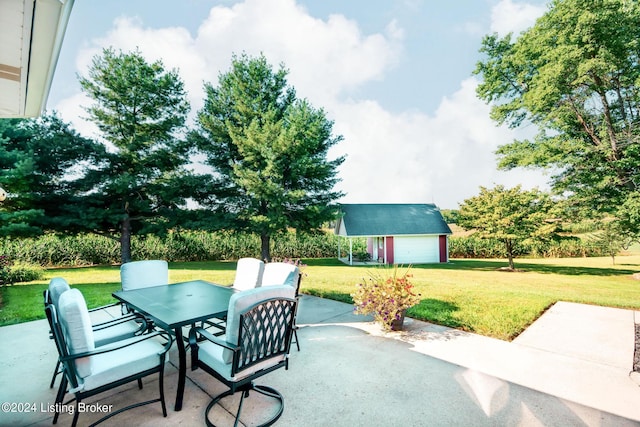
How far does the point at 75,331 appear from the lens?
2016 millimetres

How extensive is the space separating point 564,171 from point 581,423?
15662 millimetres

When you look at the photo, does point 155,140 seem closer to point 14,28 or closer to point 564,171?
point 14,28

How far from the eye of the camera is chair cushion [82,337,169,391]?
2115 mm

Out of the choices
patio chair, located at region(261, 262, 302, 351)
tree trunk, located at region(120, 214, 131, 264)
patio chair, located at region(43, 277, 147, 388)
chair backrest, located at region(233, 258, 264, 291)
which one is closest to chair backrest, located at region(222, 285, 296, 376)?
patio chair, located at region(261, 262, 302, 351)

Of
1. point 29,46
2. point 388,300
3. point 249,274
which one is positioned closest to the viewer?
point 29,46

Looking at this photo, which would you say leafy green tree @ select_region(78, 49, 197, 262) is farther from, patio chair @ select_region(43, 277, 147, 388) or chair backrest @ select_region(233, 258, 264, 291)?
patio chair @ select_region(43, 277, 147, 388)

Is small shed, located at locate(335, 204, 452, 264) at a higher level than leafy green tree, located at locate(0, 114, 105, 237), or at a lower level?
lower

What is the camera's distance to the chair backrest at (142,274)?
4.08 meters

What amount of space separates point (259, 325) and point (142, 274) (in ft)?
9.97

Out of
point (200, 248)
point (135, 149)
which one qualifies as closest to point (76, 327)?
point (135, 149)

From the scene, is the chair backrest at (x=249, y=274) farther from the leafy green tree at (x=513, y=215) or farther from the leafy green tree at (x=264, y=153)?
the leafy green tree at (x=513, y=215)

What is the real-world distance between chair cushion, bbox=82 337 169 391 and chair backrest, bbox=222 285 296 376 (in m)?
0.74

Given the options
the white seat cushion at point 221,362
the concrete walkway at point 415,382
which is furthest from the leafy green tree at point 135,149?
the white seat cushion at point 221,362

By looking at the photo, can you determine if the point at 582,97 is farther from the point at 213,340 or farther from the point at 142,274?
the point at 142,274
